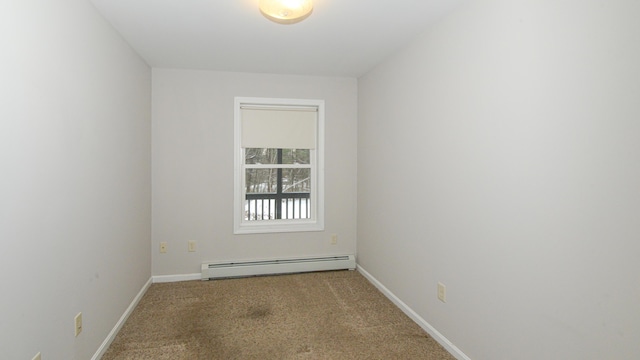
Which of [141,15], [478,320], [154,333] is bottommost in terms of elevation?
[154,333]

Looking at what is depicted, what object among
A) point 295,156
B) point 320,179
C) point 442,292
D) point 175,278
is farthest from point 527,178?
point 175,278

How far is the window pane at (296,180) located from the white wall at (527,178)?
160 cm

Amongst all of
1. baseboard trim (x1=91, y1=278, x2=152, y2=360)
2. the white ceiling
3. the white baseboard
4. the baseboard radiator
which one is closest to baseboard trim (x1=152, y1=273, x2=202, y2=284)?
the baseboard radiator

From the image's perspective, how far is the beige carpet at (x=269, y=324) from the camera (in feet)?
7.58

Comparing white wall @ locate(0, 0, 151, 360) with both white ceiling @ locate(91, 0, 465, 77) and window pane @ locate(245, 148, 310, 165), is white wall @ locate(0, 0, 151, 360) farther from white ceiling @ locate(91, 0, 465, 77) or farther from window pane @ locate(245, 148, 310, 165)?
window pane @ locate(245, 148, 310, 165)

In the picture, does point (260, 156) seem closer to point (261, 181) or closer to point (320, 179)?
point (261, 181)

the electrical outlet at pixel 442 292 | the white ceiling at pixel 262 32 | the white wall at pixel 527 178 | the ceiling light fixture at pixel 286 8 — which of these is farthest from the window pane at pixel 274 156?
the electrical outlet at pixel 442 292

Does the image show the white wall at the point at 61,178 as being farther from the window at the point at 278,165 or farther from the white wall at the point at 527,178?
the white wall at the point at 527,178

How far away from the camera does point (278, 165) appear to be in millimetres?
4055

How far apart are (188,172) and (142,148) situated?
0.58m

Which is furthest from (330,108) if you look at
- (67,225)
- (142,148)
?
(67,225)

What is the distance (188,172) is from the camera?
3703 millimetres

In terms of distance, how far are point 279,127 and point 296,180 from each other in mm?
712

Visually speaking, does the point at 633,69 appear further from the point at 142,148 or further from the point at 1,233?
the point at 142,148
